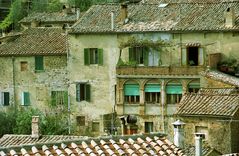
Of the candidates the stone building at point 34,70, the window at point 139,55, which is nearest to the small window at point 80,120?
the stone building at point 34,70

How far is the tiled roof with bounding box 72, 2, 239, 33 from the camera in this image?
4656 centimetres

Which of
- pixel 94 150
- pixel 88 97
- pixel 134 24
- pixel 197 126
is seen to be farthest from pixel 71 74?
pixel 94 150

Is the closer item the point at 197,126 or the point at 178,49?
the point at 197,126

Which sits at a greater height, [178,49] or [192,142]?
[178,49]

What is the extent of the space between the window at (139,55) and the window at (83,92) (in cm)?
361

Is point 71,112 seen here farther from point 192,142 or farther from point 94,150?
point 94,150

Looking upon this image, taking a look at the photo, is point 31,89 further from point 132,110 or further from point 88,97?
point 132,110

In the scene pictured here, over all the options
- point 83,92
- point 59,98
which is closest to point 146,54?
point 83,92

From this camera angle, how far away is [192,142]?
35.1 m

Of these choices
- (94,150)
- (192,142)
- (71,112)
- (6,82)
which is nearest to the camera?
(94,150)

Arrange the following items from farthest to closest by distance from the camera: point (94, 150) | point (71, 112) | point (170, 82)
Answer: point (71, 112) → point (170, 82) → point (94, 150)

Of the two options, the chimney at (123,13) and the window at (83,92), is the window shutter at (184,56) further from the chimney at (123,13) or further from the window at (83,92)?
the window at (83,92)

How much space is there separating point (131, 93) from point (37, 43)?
8645 mm

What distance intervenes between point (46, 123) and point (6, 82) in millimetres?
6038
